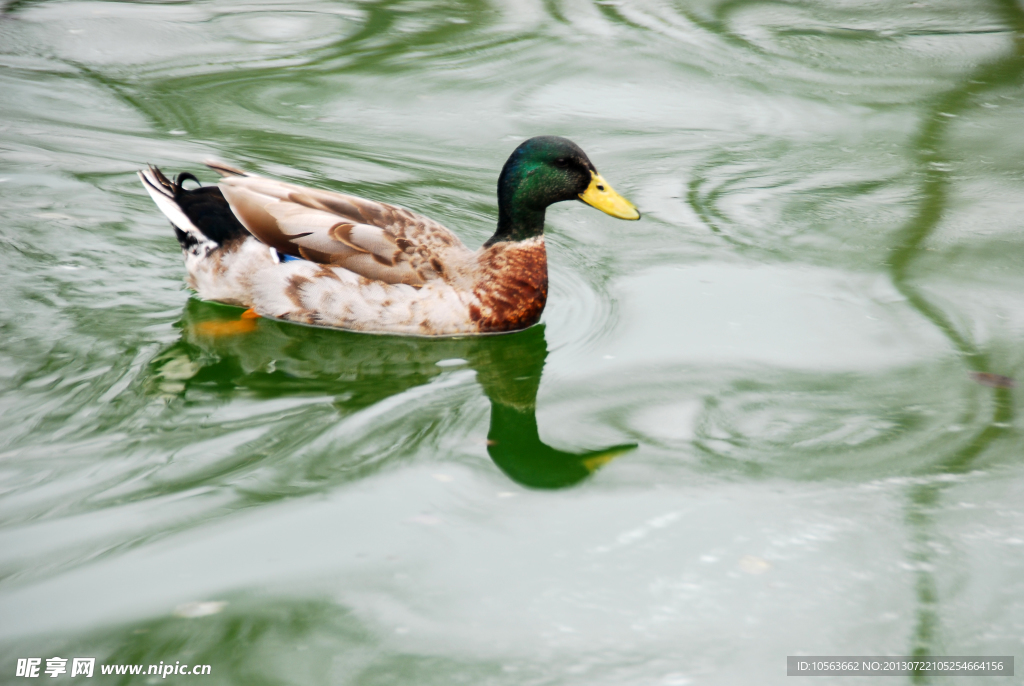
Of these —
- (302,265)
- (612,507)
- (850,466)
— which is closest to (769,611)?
(612,507)

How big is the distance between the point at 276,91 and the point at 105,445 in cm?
462

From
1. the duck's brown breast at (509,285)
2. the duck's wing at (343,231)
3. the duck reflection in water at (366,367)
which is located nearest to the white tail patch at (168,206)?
the duck's wing at (343,231)

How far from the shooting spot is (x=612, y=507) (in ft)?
11.6

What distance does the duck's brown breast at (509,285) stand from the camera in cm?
477

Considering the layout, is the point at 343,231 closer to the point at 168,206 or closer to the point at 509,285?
the point at 509,285

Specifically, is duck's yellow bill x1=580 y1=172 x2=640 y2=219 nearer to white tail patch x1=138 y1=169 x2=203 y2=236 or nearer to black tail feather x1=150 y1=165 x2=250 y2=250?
black tail feather x1=150 y1=165 x2=250 y2=250

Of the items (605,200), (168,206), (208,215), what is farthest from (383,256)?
(168,206)

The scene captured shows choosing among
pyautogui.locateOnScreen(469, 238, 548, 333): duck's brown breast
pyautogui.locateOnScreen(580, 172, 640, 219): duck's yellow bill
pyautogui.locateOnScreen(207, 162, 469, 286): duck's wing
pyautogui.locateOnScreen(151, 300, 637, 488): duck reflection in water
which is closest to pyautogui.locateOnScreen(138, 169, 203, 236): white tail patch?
pyautogui.locateOnScreen(207, 162, 469, 286): duck's wing

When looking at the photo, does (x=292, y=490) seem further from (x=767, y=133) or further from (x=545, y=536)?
(x=767, y=133)

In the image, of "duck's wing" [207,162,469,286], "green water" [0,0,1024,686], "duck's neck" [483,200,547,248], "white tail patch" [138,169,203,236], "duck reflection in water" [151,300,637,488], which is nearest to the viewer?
"green water" [0,0,1024,686]

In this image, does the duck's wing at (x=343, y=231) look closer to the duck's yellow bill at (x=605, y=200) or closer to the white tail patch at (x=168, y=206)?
the white tail patch at (x=168, y=206)

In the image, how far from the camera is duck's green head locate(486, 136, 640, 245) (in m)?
4.73

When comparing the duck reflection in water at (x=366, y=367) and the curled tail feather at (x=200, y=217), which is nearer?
the duck reflection in water at (x=366, y=367)

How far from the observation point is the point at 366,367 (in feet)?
14.7
